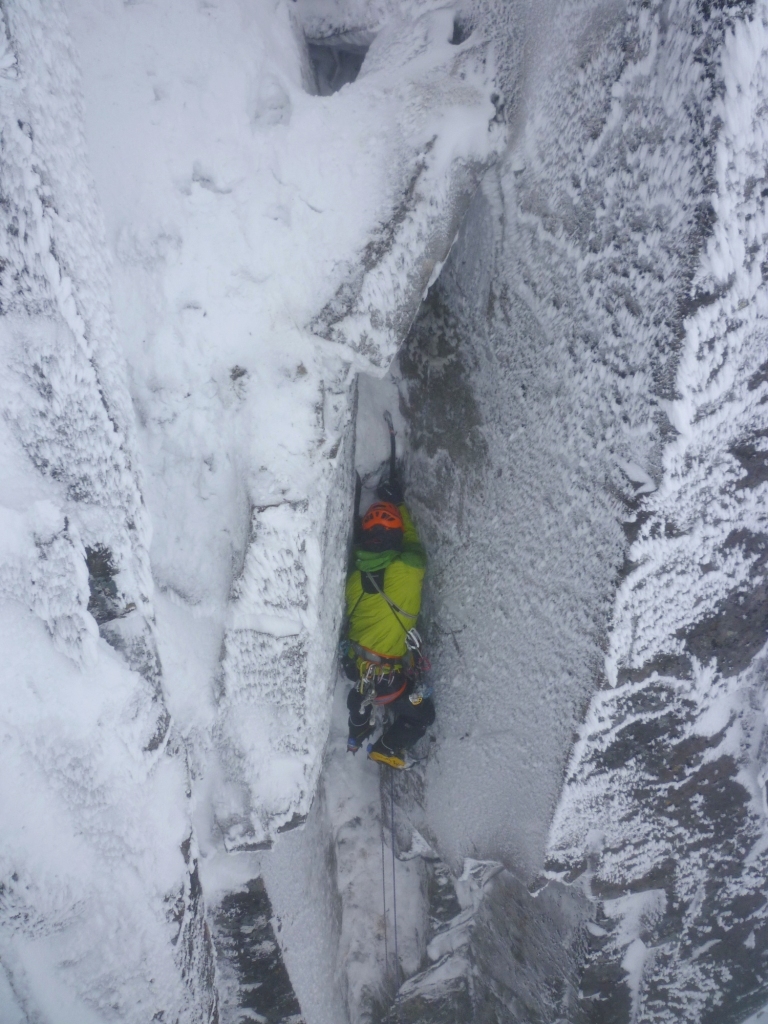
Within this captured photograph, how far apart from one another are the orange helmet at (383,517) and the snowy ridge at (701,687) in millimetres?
856

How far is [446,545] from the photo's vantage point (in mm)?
2139

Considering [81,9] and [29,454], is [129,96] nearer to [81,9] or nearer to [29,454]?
[81,9]

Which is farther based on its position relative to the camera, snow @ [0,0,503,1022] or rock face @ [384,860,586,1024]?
rock face @ [384,860,586,1024]

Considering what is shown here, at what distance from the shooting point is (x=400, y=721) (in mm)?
2330

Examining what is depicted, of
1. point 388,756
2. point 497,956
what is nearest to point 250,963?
point 388,756

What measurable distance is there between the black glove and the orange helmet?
87 millimetres

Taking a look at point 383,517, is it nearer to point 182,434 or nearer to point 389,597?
point 389,597

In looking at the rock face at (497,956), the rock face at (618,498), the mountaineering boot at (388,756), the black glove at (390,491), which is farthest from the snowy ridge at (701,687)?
the black glove at (390,491)

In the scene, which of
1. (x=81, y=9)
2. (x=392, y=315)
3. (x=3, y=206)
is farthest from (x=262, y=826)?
(x=81, y=9)

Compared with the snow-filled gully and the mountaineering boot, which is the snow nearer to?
the snow-filled gully

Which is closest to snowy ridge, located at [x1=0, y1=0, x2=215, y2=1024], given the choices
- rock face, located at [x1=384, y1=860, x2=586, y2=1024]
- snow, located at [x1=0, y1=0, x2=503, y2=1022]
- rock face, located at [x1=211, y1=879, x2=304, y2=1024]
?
snow, located at [x1=0, y1=0, x2=503, y2=1022]

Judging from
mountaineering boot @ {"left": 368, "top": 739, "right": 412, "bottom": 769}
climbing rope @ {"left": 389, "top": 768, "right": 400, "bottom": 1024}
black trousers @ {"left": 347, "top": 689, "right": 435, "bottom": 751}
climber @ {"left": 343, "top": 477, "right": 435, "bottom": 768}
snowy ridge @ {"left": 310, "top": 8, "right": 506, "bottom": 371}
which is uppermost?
snowy ridge @ {"left": 310, "top": 8, "right": 506, "bottom": 371}

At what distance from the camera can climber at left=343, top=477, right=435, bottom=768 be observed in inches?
84.7

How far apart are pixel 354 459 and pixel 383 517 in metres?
0.24
